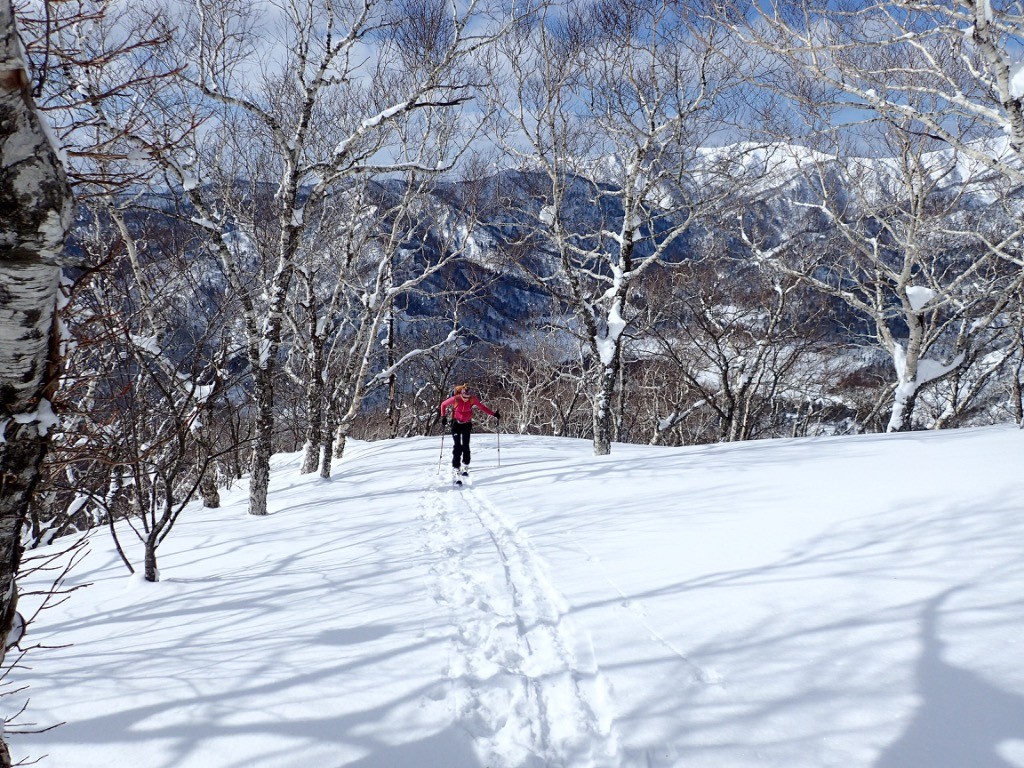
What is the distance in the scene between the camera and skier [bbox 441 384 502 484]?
9.70 metres

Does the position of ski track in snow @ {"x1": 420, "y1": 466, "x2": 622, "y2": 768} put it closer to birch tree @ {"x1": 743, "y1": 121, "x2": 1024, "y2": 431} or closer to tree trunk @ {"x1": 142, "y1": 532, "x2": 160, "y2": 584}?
tree trunk @ {"x1": 142, "y1": 532, "x2": 160, "y2": 584}

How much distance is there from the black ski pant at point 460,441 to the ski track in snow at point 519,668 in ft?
13.8

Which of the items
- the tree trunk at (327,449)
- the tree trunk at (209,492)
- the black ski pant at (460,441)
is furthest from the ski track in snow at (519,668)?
the tree trunk at (209,492)

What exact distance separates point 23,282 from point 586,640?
3.47 meters

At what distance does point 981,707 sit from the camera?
8.52ft

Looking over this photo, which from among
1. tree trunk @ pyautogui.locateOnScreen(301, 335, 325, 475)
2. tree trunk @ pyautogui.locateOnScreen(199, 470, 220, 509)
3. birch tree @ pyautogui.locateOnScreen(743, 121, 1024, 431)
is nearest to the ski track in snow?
tree trunk @ pyautogui.locateOnScreen(301, 335, 325, 475)

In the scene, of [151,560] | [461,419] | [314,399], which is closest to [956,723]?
[151,560]

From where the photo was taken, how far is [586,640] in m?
3.57

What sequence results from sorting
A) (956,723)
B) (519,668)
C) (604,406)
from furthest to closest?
(604,406) < (519,668) < (956,723)

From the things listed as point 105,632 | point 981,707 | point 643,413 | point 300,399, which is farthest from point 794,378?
point 105,632

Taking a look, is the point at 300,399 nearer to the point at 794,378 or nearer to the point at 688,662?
the point at 688,662

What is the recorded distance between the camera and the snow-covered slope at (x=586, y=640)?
2566 millimetres

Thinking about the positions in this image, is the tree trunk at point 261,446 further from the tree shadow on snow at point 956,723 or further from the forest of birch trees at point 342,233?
the tree shadow on snow at point 956,723

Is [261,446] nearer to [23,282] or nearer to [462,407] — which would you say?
[462,407]
